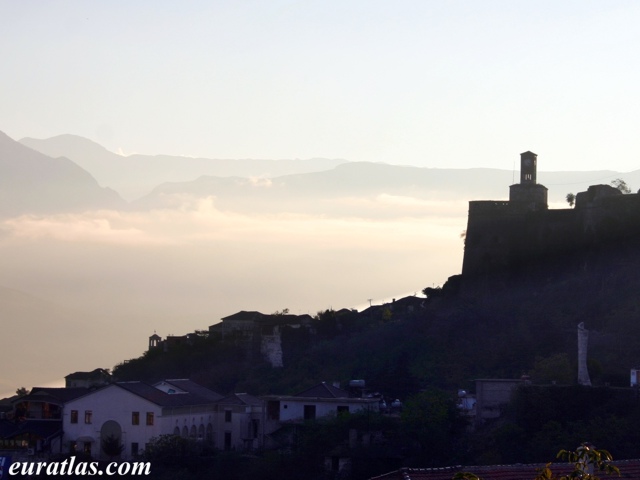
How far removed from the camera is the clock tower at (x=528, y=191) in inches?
2375

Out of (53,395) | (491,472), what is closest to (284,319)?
(53,395)

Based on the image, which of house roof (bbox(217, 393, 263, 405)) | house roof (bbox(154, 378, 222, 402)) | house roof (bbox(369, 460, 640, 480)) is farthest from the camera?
house roof (bbox(154, 378, 222, 402))

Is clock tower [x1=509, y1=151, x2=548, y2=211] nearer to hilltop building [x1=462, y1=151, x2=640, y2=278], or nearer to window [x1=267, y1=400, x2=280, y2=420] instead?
hilltop building [x1=462, y1=151, x2=640, y2=278]

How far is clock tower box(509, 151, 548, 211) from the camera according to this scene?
60312 mm

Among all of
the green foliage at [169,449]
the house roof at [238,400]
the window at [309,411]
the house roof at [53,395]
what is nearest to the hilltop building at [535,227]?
the house roof at [238,400]

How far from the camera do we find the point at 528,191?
61.4 m

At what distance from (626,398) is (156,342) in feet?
124

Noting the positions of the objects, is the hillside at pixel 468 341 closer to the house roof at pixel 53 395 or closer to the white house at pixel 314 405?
the white house at pixel 314 405

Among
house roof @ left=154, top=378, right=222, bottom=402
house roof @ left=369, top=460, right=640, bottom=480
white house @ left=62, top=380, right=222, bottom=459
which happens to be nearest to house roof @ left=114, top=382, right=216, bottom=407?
white house @ left=62, top=380, right=222, bottom=459

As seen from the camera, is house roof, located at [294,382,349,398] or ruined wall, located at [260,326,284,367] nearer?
house roof, located at [294,382,349,398]

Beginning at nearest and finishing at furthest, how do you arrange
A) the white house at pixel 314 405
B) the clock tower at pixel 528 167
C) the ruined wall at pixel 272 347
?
the white house at pixel 314 405 < the clock tower at pixel 528 167 < the ruined wall at pixel 272 347

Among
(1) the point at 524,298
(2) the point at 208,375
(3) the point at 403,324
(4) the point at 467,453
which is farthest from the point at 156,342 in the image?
(4) the point at 467,453

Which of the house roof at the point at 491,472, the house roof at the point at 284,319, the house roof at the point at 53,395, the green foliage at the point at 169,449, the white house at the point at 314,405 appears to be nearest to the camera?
the house roof at the point at 491,472

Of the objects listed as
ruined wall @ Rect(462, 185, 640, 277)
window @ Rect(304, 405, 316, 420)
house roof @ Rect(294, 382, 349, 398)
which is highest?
ruined wall @ Rect(462, 185, 640, 277)
